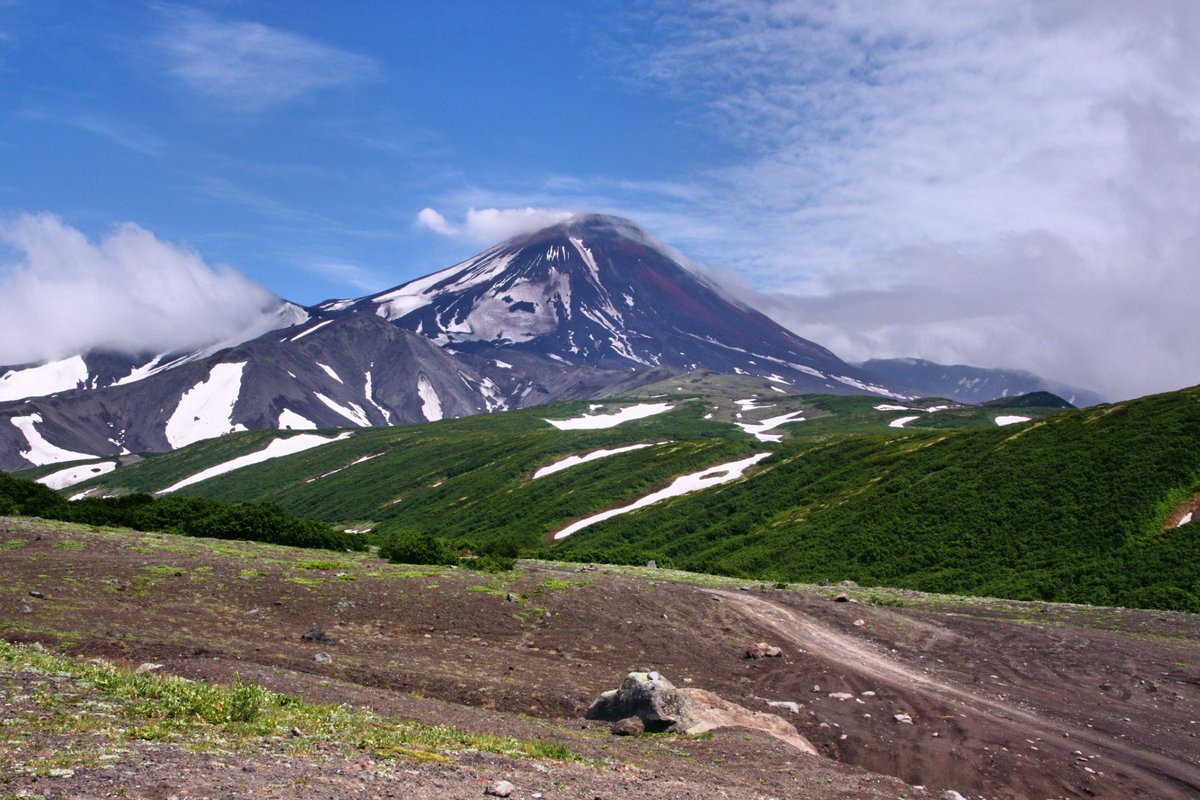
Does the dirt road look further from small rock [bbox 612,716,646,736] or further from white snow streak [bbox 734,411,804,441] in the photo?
white snow streak [bbox 734,411,804,441]

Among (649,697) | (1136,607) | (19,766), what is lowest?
(1136,607)

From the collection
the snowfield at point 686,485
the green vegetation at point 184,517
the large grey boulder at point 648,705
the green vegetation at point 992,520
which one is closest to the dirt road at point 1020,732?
the large grey boulder at point 648,705

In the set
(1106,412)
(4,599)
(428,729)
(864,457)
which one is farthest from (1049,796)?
(864,457)

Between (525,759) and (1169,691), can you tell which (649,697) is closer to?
(525,759)

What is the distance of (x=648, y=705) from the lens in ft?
51.9

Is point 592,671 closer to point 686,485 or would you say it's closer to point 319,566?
point 319,566

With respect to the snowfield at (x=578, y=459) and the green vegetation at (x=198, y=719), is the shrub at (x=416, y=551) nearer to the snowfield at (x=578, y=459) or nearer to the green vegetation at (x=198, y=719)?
the green vegetation at (x=198, y=719)

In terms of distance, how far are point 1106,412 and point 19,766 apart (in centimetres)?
7648

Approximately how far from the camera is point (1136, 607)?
39.4 meters

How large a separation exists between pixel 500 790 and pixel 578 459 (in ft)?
381

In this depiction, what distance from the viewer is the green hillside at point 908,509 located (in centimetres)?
4709

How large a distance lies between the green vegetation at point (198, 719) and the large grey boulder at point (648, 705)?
3316 mm

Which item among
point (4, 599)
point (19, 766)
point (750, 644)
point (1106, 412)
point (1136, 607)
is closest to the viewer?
point (19, 766)

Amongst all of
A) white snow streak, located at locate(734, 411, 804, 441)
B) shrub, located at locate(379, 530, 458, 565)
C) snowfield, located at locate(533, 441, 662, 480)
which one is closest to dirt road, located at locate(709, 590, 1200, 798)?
shrub, located at locate(379, 530, 458, 565)
